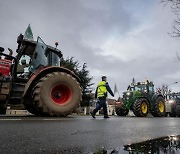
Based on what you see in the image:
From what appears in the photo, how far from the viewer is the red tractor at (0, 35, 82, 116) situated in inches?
272

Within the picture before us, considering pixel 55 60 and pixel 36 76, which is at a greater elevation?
pixel 55 60

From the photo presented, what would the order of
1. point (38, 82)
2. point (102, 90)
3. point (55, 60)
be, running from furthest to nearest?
point (102, 90) → point (55, 60) → point (38, 82)

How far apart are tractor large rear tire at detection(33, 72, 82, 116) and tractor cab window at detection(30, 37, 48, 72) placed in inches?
30.4

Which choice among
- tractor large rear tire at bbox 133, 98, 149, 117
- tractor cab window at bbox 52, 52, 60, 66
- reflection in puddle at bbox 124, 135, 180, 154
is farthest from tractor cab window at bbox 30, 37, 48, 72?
tractor large rear tire at bbox 133, 98, 149, 117

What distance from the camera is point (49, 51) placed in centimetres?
838

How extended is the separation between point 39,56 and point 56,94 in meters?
1.36

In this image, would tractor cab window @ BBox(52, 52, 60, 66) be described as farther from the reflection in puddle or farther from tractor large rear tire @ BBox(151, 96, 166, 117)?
tractor large rear tire @ BBox(151, 96, 166, 117)

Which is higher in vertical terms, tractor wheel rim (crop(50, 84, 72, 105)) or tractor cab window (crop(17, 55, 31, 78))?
tractor cab window (crop(17, 55, 31, 78))

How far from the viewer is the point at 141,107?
1422 cm

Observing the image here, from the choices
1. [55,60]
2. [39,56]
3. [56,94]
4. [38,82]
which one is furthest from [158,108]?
[38,82]

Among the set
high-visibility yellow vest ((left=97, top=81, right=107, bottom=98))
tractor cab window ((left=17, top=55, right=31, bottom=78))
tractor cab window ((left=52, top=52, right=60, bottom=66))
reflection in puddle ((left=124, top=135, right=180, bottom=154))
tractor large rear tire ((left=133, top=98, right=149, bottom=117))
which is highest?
tractor cab window ((left=52, top=52, right=60, bottom=66))

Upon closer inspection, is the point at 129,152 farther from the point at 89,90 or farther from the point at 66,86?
the point at 89,90

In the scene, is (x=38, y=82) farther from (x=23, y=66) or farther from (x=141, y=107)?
(x=141, y=107)

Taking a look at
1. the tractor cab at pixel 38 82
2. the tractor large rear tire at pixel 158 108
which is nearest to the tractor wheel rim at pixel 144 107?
the tractor large rear tire at pixel 158 108
